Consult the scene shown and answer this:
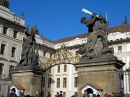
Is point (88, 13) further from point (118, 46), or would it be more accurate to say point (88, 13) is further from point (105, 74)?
point (118, 46)

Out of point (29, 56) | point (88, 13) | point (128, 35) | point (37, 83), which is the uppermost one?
point (128, 35)

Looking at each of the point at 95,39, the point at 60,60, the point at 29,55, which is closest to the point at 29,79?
the point at 29,55

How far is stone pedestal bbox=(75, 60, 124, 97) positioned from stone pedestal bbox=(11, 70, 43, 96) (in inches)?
114

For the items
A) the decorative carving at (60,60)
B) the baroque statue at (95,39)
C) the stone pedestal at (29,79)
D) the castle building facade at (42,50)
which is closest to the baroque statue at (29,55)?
the stone pedestal at (29,79)

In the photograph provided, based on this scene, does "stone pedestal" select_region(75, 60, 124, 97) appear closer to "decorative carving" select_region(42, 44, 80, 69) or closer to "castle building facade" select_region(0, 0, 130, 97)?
"decorative carving" select_region(42, 44, 80, 69)

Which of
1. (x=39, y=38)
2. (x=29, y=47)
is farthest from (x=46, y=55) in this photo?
(x=29, y=47)

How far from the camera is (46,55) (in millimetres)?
42781

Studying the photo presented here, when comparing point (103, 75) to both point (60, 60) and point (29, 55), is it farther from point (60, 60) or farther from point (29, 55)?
point (60, 60)

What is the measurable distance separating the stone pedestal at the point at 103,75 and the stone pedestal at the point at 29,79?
290 cm

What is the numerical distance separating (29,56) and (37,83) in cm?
156

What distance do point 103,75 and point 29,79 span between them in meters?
4.35

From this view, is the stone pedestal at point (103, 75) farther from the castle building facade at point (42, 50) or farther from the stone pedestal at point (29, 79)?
the castle building facade at point (42, 50)

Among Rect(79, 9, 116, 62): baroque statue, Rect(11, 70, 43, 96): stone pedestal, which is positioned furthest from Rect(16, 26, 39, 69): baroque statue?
Rect(79, 9, 116, 62): baroque statue

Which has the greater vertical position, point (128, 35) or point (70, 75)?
point (128, 35)
